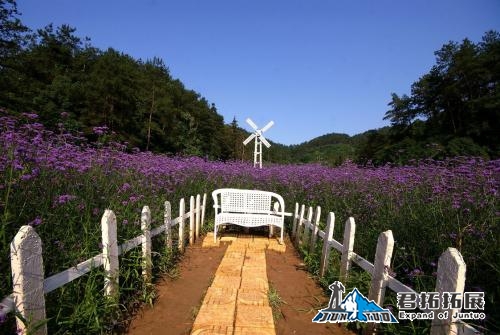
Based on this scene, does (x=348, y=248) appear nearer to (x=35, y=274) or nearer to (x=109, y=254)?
(x=109, y=254)

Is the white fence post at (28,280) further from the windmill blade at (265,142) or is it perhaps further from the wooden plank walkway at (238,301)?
the windmill blade at (265,142)

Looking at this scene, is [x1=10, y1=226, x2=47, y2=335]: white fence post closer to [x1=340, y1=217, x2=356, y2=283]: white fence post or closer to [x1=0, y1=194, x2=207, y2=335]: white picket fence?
[x1=0, y1=194, x2=207, y2=335]: white picket fence

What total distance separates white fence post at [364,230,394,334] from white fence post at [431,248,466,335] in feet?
1.91

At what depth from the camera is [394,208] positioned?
4.88 metres

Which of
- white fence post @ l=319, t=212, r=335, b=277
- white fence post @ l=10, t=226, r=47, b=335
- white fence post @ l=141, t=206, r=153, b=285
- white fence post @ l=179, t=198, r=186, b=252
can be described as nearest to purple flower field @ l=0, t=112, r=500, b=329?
white fence post @ l=141, t=206, r=153, b=285

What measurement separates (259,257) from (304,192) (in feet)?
10.4

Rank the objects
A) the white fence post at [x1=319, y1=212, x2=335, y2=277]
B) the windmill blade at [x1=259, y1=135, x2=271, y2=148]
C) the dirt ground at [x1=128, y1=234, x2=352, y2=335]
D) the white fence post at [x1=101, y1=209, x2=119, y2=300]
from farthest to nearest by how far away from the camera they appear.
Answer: the windmill blade at [x1=259, y1=135, x2=271, y2=148]
the white fence post at [x1=319, y1=212, x2=335, y2=277]
the dirt ground at [x1=128, y1=234, x2=352, y2=335]
the white fence post at [x1=101, y1=209, x2=119, y2=300]

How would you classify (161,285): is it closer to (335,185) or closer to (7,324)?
(7,324)

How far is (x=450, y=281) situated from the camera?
2.08 m

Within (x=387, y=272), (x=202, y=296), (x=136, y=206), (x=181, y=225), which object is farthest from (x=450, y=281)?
(x=181, y=225)

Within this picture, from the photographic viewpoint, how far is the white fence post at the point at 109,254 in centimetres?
294

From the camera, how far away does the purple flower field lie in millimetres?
2727

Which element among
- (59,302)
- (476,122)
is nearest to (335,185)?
(59,302)

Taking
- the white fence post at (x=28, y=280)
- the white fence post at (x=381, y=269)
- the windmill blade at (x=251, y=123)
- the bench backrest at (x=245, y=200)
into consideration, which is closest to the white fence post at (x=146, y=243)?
the white fence post at (x=28, y=280)
